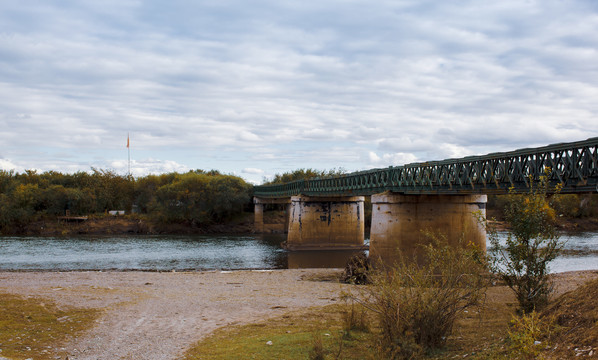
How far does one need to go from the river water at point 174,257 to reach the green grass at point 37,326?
73.9 feet

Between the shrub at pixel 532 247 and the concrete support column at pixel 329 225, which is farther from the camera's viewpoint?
the concrete support column at pixel 329 225

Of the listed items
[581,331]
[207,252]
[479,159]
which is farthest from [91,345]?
[207,252]

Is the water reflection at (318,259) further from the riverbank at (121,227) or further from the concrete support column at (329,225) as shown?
the riverbank at (121,227)

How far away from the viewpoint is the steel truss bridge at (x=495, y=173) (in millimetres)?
24047

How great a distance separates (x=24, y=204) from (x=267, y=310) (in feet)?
303

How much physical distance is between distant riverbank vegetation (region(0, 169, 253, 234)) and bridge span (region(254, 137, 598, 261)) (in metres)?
37.1

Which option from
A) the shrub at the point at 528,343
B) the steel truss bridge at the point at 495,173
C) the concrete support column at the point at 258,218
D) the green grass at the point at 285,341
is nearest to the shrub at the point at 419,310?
the green grass at the point at 285,341

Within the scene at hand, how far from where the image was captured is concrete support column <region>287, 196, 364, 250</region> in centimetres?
6806

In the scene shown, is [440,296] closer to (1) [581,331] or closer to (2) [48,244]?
(1) [581,331]

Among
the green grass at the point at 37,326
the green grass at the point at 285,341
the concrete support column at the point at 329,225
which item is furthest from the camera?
the concrete support column at the point at 329,225

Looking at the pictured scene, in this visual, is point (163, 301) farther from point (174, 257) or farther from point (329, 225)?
point (329, 225)

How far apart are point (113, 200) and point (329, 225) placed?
6465 cm

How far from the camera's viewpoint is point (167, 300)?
77.5 ft

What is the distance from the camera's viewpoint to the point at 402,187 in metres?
41.2
